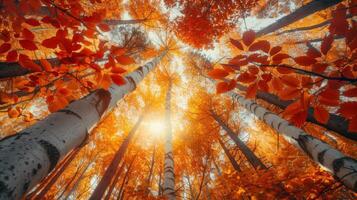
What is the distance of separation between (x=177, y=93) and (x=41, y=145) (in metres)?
11.3

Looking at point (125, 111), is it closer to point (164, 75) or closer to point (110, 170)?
point (164, 75)

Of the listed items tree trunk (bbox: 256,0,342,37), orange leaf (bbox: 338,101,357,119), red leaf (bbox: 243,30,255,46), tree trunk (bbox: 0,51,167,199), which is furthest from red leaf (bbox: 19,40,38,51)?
tree trunk (bbox: 256,0,342,37)

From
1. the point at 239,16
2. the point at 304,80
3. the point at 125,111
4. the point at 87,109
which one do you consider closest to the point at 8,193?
the point at 87,109

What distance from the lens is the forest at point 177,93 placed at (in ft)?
4.09

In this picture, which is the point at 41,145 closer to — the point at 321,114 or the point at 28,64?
the point at 28,64

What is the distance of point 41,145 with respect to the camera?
37.4 inches

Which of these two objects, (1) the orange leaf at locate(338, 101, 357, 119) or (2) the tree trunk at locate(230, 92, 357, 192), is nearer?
(1) the orange leaf at locate(338, 101, 357, 119)

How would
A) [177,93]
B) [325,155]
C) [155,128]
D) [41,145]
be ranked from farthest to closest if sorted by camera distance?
1. [177,93]
2. [155,128]
3. [325,155]
4. [41,145]

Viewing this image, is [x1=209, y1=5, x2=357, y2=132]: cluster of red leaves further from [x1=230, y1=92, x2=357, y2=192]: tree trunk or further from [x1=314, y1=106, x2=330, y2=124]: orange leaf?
[x1=230, y1=92, x2=357, y2=192]: tree trunk

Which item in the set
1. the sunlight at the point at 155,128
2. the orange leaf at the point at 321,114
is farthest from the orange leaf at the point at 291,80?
the sunlight at the point at 155,128

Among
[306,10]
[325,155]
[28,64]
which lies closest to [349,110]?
[325,155]

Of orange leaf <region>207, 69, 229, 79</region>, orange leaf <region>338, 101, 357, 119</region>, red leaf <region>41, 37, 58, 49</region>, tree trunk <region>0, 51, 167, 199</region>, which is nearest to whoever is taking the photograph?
tree trunk <region>0, 51, 167, 199</region>

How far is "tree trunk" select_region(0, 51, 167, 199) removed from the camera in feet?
2.53

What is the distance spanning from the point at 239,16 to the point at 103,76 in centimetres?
525
